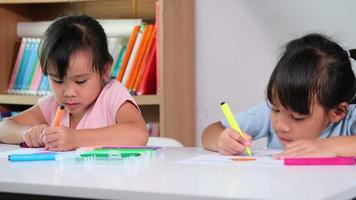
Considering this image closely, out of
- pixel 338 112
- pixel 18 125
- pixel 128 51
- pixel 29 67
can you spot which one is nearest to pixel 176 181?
pixel 338 112

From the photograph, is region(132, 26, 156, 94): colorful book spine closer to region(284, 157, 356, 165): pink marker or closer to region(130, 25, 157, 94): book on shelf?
region(130, 25, 157, 94): book on shelf

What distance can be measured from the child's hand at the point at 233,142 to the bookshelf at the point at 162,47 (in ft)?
4.09

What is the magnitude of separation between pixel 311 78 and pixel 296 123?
0.11m

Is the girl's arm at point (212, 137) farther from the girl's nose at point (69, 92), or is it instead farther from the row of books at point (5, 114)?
the row of books at point (5, 114)

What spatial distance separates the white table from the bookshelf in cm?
140

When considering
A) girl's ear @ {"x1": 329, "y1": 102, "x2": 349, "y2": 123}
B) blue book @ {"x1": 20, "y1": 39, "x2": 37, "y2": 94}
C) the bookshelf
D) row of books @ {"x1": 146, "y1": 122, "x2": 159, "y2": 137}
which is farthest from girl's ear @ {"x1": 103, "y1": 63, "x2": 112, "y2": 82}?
blue book @ {"x1": 20, "y1": 39, "x2": 37, "y2": 94}

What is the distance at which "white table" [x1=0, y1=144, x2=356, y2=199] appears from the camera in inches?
38.1

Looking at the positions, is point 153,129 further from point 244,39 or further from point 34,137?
point 34,137

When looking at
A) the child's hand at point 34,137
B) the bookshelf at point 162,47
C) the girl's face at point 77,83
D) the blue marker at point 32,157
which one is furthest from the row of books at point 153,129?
the blue marker at point 32,157

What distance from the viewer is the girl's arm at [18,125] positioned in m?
1.83

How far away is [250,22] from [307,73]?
1273 mm

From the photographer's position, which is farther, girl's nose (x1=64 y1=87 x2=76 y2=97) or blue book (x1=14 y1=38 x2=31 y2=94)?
blue book (x1=14 y1=38 x2=31 y2=94)

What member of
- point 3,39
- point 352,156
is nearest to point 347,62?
point 352,156

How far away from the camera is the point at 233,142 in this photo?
1.45 meters
